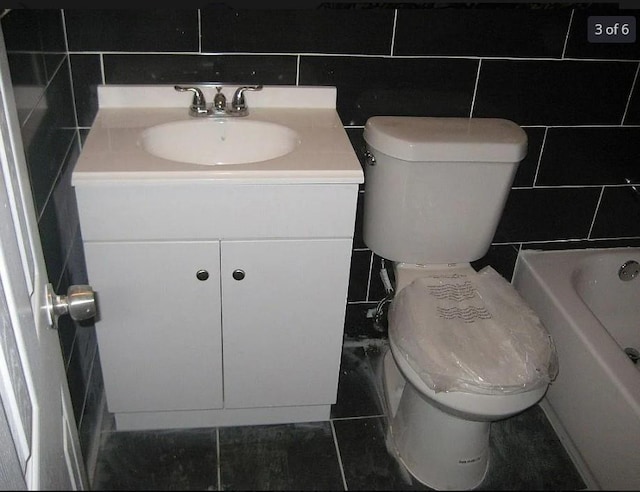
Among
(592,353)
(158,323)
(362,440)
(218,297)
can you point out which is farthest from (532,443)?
(158,323)

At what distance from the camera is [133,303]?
154 cm

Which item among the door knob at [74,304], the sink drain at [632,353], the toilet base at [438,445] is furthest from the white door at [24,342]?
the sink drain at [632,353]

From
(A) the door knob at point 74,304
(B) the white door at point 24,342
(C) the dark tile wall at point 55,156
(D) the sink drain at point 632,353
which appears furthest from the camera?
(D) the sink drain at point 632,353

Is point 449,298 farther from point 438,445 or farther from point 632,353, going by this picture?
point 632,353

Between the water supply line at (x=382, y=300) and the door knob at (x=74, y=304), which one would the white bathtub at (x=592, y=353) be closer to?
the water supply line at (x=382, y=300)

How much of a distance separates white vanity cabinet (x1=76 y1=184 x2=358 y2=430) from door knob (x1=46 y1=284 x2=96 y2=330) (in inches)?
21.5


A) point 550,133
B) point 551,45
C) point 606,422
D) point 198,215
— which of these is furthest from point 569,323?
point 198,215

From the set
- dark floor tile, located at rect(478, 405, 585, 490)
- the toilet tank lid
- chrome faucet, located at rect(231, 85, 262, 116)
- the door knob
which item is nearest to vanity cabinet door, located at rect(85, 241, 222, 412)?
chrome faucet, located at rect(231, 85, 262, 116)

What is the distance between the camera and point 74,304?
838 mm

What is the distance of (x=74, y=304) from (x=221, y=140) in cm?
90

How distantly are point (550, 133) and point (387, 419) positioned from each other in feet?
3.05

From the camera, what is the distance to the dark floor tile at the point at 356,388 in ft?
6.24

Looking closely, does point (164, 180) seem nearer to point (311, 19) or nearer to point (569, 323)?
point (311, 19)

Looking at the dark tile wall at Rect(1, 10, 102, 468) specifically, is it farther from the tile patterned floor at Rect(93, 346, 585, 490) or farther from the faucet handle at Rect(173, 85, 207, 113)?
the faucet handle at Rect(173, 85, 207, 113)
